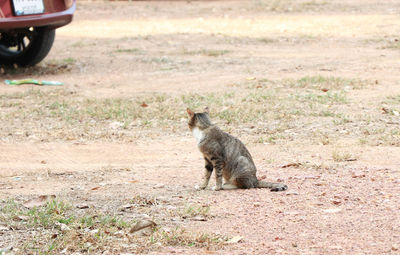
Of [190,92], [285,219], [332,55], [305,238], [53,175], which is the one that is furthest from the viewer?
[332,55]

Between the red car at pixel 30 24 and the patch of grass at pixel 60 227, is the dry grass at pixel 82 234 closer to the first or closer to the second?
the patch of grass at pixel 60 227

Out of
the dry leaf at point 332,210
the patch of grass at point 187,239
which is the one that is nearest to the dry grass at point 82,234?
the patch of grass at point 187,239

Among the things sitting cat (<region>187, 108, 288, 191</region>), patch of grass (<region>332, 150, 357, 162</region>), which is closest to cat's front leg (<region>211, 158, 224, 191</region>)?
sitting cat (<region>187, 108, 288, 191</region>)

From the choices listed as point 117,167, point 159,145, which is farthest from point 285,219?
point 159,145

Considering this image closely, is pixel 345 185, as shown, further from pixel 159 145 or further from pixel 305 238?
pixel 159 145

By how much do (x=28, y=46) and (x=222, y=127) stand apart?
14.0 ft

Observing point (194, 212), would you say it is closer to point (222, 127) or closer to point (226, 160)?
point (226, 160)

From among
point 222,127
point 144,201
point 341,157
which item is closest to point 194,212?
point 144,201

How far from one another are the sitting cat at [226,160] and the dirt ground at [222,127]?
0.54 feet

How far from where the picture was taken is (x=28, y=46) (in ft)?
32.8

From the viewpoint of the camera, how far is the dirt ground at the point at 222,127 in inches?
151

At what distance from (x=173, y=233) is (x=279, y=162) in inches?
77.6

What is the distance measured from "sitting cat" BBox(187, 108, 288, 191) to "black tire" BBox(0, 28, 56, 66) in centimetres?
528

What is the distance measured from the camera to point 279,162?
5.58m
